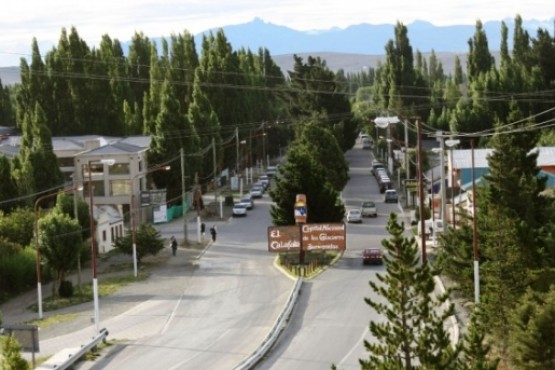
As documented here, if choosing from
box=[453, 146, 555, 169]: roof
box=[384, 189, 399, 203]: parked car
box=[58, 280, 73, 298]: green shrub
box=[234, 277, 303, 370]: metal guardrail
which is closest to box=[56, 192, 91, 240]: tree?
box=[58, 280, 73, 298]: green shrub

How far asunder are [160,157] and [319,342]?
4573 cm

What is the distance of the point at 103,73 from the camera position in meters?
103

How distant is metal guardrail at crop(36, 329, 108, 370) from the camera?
33.9 meters

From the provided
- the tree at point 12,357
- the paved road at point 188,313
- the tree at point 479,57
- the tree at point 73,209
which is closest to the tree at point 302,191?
the paved road at point 188,313

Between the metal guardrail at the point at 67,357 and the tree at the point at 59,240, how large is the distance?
39.7ft

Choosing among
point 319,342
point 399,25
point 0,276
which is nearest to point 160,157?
point 0,276

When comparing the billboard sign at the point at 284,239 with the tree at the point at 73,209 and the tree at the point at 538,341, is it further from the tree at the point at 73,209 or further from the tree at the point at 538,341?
the tree at the point at 538,341

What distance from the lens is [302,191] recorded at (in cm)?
5738

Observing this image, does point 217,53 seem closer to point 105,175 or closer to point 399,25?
point 399,25

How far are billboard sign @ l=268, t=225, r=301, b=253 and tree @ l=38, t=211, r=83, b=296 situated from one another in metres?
10.8

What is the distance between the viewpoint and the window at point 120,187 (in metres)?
78.8

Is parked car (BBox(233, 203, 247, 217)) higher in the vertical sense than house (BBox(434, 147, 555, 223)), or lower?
lower

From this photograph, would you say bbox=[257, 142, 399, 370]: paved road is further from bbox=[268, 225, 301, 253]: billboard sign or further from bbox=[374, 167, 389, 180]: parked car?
bbox=[374, 167, 389, 180]: parked car

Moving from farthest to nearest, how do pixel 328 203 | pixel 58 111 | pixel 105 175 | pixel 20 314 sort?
pixel 58 111
pixel 105 175
pixel 328 203
pixel 20 314
